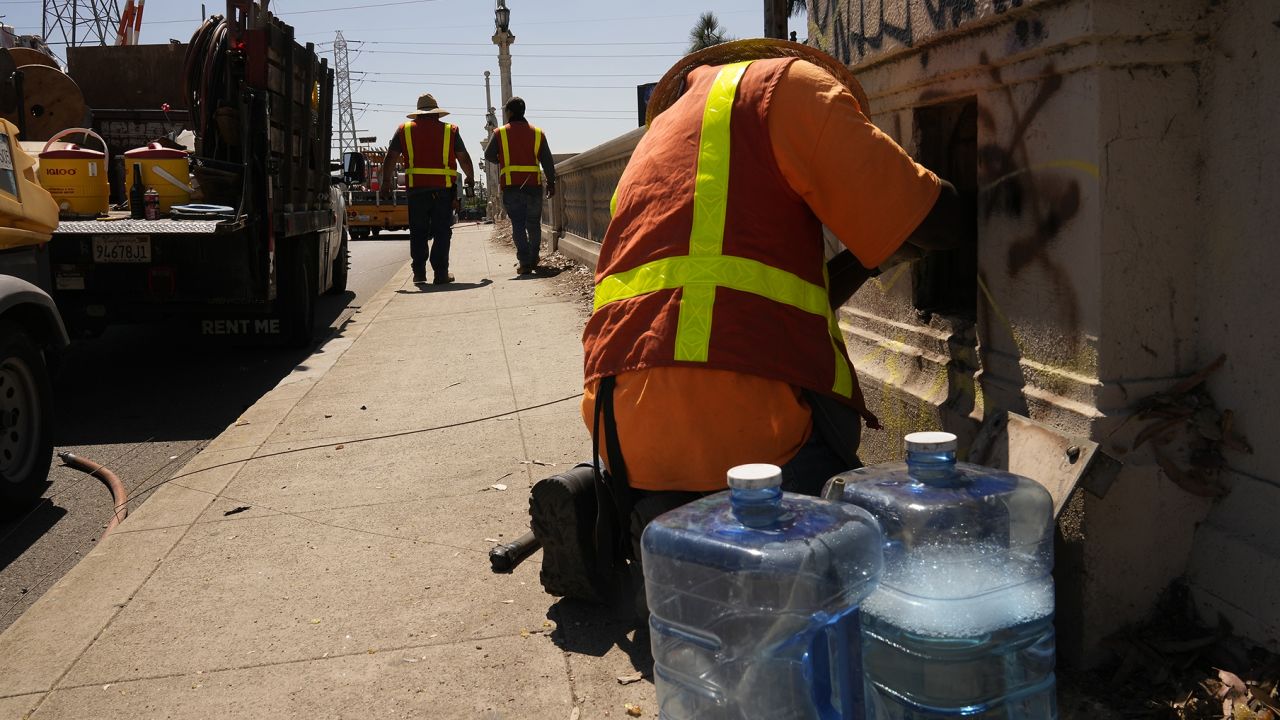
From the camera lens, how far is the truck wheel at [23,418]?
487 centimetres

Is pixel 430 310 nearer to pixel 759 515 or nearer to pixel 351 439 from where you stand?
pixel 351 439

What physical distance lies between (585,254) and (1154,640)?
1129cm

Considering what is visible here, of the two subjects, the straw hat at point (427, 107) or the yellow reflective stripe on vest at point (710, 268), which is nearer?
the yellow reflective stripe on vest at point (710, 268)

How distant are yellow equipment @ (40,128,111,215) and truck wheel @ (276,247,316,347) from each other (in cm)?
150

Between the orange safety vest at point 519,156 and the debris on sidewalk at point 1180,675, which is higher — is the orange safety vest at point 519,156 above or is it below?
above

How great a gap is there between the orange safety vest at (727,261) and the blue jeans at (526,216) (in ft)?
35.8

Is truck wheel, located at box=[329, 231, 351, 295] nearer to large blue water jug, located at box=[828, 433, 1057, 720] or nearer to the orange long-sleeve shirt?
the orange long-sleeve shirt

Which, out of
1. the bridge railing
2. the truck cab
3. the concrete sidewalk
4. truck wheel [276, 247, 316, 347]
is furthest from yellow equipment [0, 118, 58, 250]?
the bridge railing

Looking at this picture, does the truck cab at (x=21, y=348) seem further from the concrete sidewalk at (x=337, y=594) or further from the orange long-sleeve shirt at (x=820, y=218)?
the orange long-sleeve shirt at (x=820, y=218)

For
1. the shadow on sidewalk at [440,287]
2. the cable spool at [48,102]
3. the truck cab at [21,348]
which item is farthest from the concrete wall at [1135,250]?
the shadow on sidewalk at [440,287]

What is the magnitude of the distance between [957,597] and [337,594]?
2273 millimetres

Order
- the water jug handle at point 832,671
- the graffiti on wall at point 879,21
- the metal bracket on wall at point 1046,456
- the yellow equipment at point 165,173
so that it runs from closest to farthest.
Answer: the water jug handle at point 832,671
the metal bracket on wall at point 1046,456
the graffiti on wall at point 879,21
the yellow equipment at point 165,173

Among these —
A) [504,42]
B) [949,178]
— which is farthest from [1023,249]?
[504,42]

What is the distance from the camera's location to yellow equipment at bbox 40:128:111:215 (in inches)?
298
